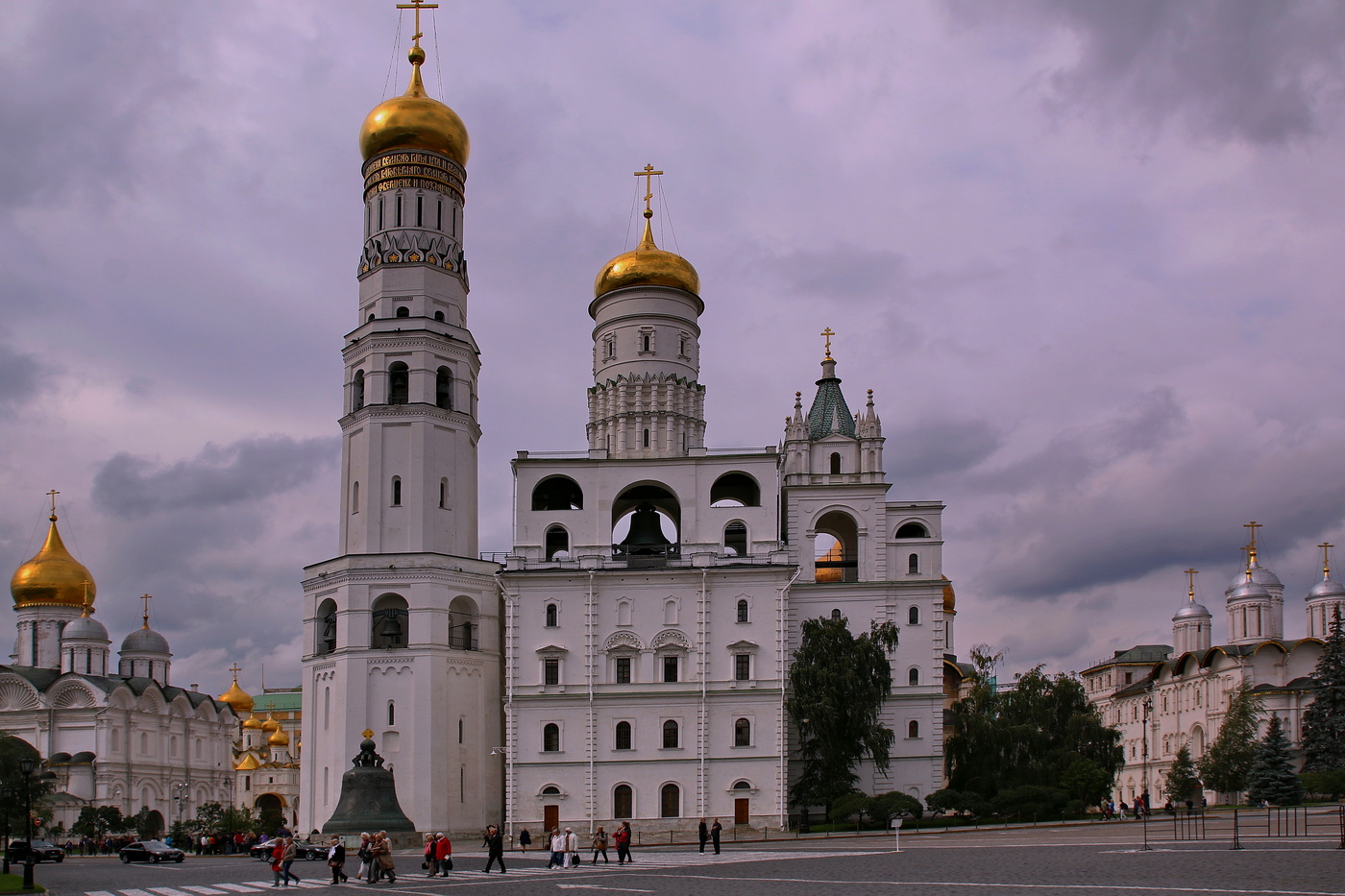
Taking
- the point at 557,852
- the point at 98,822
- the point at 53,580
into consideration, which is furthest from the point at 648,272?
the point at 53,580

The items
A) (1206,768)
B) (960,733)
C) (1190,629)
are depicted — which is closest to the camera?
(960,733)

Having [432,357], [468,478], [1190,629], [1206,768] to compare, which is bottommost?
[1206,768]

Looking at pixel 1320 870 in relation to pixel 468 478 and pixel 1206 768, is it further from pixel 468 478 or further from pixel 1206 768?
pixel 1206 768

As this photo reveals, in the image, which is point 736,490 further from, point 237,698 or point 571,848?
→ point 237,698

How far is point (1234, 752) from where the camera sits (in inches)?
2435

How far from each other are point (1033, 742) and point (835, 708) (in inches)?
329

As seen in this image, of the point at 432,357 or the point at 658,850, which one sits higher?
the point at 432,357

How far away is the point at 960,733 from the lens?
5009cm

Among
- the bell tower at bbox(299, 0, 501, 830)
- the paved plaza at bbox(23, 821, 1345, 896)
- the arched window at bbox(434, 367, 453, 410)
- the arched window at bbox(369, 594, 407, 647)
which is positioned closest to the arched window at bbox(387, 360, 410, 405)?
the bell tower at bbox(299, 0, 501, 830)

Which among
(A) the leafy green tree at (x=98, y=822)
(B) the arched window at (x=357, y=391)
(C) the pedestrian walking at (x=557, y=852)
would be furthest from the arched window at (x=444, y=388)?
(A) the leafy green tree at (x=98, y=822)

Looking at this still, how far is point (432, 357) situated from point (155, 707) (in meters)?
43.0

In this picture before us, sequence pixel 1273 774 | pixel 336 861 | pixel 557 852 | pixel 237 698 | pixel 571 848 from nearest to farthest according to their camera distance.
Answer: pixel 336 861 < pixel 571 848 < pixel 557 852 < pixel 1273 774 < pixel 237 698

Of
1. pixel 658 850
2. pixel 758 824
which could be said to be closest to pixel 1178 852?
pixel 658 850

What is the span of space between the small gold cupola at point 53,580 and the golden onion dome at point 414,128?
41822mm
